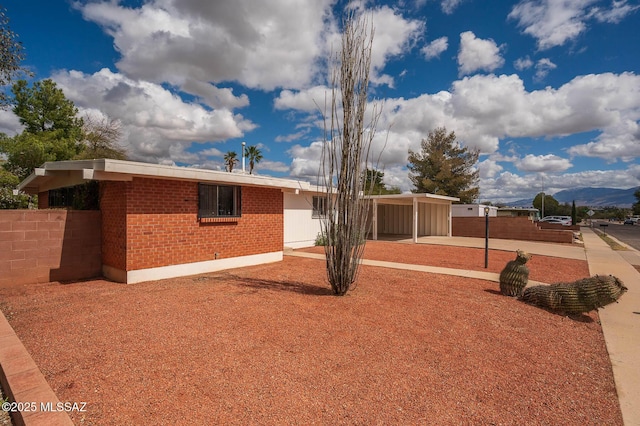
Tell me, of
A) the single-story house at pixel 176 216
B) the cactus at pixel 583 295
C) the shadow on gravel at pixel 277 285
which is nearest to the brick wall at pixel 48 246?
the single-story house at pixel 176 216

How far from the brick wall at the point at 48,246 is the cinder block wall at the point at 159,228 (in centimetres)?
37

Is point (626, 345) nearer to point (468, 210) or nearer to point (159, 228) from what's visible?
point (159, 228)

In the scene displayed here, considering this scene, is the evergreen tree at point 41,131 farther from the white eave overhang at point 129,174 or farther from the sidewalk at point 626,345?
the sidewalk at point 626,345

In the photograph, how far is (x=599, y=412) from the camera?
2.84m

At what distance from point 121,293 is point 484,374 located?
245 inches

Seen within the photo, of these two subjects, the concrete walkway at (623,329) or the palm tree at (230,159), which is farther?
the palm tree at (230,159)

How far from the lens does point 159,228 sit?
7.48m

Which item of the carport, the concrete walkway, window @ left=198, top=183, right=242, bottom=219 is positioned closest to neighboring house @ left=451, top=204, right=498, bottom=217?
the carport

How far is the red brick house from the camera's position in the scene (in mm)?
7016

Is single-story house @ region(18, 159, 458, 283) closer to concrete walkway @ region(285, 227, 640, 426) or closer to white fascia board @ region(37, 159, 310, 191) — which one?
white fascia board @ region(37, 159, 310, 191)

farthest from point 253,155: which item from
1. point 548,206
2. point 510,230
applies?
point 548,206

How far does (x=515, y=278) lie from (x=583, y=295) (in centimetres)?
113

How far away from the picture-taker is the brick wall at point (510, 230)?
19.1 m

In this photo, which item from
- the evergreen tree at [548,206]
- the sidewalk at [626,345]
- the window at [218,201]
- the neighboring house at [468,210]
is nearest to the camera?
the sidewalk at [626,345]
